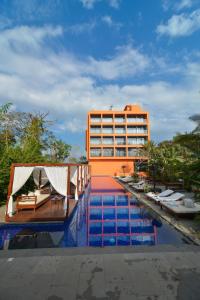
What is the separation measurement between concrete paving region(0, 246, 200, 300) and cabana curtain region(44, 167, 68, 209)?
4.60m

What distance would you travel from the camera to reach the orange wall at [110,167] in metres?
47.1

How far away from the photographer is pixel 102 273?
447 cm

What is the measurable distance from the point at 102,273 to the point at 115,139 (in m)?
43.7

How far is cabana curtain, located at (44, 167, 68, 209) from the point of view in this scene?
405 inches

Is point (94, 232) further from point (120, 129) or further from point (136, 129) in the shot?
point (136, 129)

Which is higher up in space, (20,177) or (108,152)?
(108,152)

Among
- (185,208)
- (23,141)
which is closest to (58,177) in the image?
(185,208)

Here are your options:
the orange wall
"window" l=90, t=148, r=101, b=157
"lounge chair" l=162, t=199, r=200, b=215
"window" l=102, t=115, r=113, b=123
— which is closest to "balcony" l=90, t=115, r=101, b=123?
"window" l=102, t=115, r=113, b=123

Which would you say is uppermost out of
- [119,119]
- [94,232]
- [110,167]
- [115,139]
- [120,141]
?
[119,119]

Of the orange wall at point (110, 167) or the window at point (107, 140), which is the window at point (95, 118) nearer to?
the window at point (107, 140)

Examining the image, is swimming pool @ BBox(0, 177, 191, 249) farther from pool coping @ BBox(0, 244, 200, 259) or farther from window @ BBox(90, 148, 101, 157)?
window @ BBox(90, 148, 101, 157)

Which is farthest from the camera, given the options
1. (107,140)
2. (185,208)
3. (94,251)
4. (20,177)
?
(107,140)

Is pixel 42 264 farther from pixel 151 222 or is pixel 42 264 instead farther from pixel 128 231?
pixel 151 222

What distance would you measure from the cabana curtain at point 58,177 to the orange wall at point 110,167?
36783 millimetres
